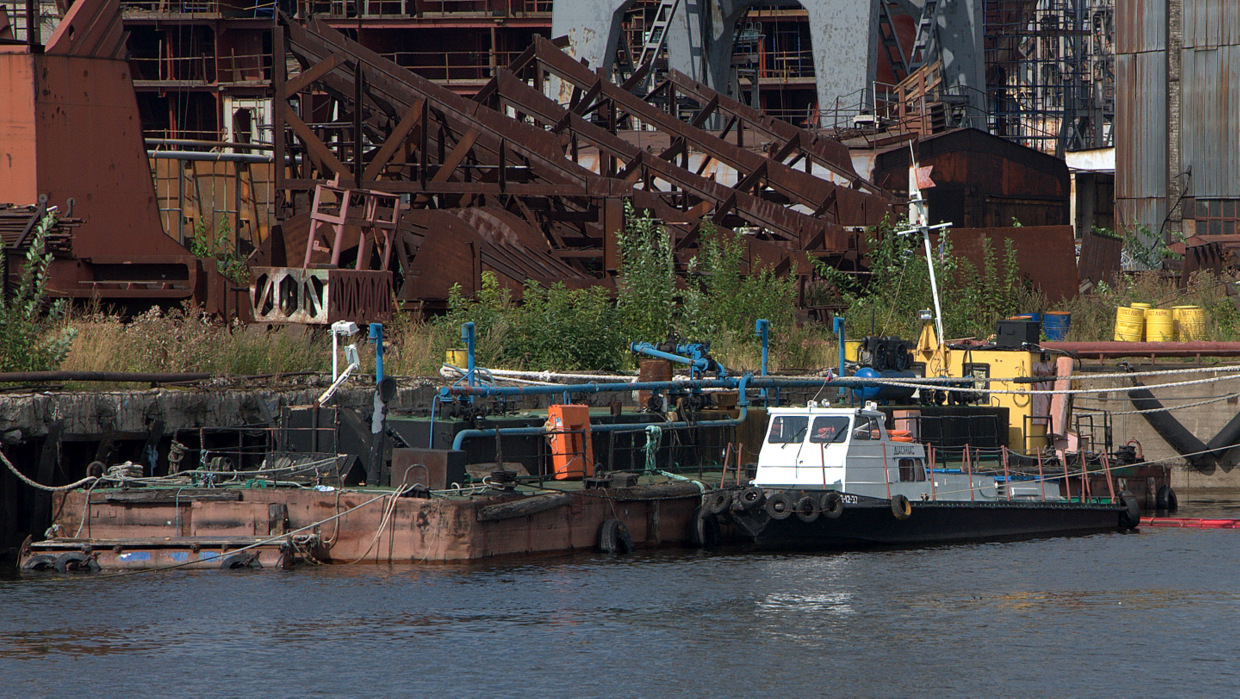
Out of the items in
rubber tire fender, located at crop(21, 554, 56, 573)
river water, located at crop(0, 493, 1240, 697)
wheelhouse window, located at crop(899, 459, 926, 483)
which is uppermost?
wheelhouse window, located at crop(899, 459, 926, 483)

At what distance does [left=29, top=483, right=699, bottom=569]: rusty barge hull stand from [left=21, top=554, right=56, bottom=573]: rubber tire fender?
0.40ft

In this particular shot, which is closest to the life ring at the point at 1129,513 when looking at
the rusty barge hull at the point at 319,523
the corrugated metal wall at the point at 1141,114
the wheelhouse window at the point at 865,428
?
the wheelhouse window at the point at 865,428

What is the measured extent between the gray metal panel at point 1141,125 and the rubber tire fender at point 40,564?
3532cm

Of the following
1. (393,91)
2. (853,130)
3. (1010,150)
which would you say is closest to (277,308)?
(393,91)

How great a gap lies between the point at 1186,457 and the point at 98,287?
74.0 feet

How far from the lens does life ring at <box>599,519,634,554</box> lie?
72.3ft

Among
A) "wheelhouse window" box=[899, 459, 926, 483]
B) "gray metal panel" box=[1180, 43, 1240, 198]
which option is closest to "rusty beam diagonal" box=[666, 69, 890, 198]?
"gray metal panel" box=[1180, 43, 1240, 198]

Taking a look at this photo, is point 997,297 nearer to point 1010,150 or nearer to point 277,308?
point 1010,150

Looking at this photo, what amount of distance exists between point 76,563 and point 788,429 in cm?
1090

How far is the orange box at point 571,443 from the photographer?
23.0 m

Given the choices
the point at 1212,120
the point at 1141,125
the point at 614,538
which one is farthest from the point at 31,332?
the point at 1212,120

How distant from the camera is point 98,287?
27547 mm

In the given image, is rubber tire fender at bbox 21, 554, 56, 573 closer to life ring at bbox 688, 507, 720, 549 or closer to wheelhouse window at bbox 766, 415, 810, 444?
life ring at bbox 688, 507, 720, 549

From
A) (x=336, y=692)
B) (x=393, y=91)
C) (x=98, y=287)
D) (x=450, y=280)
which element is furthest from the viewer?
(x=393, y=91)
